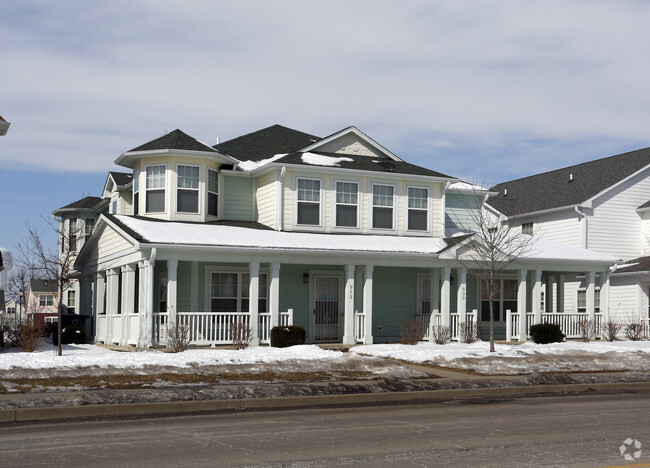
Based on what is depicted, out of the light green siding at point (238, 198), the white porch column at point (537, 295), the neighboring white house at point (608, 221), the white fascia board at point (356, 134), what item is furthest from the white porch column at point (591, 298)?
the light green siding at point (238, 198)

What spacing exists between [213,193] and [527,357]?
12.1 meters

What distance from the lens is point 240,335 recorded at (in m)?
22.3

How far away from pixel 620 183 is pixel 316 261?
1738 centimetres

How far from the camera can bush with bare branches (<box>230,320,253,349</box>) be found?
2220 cm

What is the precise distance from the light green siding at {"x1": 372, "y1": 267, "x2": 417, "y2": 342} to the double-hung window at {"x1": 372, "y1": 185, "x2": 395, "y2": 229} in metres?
1.61

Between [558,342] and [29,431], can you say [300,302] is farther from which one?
[29,431]

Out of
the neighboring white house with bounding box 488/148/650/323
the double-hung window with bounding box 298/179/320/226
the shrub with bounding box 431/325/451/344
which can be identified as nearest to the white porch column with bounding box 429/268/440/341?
the shrub with bounding box 431/325/451/344

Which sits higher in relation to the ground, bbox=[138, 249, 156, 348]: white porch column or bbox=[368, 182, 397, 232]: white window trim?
bbox=[368, 182, 397, 232]: white window trim

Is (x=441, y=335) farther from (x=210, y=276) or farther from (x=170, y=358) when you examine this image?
(x=170, y=358)

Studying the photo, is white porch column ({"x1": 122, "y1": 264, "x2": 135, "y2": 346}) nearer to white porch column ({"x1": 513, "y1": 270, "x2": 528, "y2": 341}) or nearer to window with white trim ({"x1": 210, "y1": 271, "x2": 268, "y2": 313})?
window with white trim ({"x1": 210, "y1": 271, "x2": 268, "y2": 313})

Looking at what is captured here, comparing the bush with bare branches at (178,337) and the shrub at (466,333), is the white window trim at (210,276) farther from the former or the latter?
the shrub at (466,333)

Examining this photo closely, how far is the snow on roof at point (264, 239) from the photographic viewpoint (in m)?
22.5

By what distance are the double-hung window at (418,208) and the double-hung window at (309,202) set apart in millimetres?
3562

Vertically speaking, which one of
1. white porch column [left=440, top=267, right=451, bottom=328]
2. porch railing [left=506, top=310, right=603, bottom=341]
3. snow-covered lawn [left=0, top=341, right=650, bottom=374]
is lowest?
snow-covered lawn [left=0, top=341, right=650, bottom=374]
